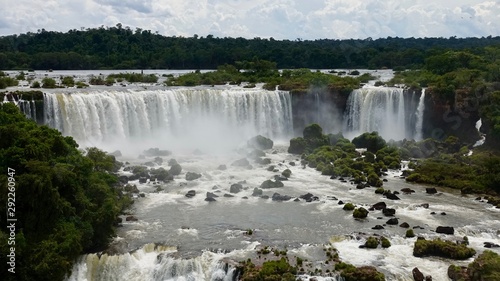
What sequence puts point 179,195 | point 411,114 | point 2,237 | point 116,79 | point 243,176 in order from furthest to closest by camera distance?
1. point 116,79
2. point 411,114
3. point 243,176
4. point 179,195
5. point 2,237

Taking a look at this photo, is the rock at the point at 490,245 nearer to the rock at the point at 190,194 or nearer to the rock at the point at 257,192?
the rock at the point at 257,192

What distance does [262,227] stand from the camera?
22297 millimetres

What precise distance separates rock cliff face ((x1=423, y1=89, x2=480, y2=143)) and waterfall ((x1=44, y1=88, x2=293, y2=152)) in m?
11.7

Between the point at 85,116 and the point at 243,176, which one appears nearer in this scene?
the point at 243,176

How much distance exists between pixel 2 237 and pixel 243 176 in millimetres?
17429

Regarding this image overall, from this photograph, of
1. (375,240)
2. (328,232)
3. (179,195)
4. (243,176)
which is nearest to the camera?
(375,240)

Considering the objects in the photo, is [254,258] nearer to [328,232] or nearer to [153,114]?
[328,232]

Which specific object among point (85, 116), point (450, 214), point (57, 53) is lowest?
point (450, 214)

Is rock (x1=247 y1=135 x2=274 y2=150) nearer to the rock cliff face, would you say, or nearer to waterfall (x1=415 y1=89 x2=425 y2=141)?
waterfall (x1=415 y1=89 x2=425 y2=141)

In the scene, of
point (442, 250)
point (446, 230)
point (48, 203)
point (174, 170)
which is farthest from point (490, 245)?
point (174, 170)

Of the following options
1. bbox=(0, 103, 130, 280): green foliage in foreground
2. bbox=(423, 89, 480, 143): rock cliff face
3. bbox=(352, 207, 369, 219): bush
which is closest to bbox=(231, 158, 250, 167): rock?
bbox=(352, 207, 369, 219): bush

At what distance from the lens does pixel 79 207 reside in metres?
18.5

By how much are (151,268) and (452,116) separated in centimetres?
3053

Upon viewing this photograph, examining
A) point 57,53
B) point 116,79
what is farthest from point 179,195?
point 57,53
